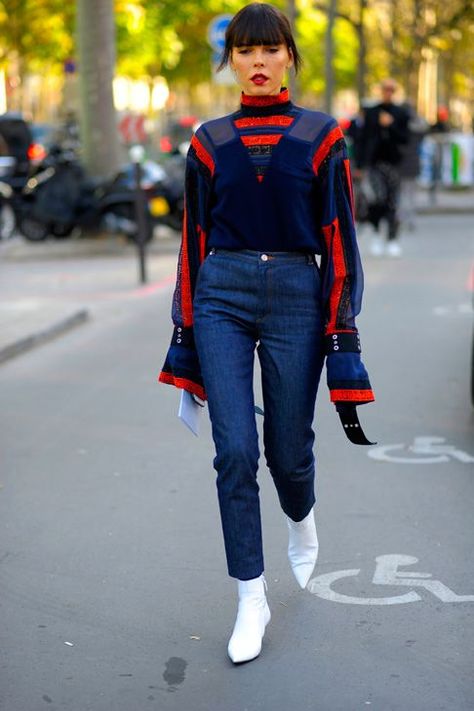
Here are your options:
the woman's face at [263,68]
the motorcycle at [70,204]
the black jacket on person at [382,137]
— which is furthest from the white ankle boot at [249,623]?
the motorcycle at [70,204]

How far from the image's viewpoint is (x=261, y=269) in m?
4.36

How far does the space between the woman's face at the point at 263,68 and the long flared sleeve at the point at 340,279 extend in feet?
0.65

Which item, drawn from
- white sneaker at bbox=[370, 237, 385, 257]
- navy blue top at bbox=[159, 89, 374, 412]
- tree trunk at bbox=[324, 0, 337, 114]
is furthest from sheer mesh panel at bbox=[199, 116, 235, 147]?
tree trunk at bbox=[324, 0, 337, 114]

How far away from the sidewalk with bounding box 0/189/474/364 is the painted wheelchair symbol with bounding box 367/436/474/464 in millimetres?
3938

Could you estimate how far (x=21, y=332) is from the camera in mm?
11586

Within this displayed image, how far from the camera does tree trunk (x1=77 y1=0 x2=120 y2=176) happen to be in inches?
799

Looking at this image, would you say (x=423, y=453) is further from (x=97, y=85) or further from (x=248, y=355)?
(x=97, y=85)

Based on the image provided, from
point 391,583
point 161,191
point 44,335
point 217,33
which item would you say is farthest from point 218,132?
point 217,33

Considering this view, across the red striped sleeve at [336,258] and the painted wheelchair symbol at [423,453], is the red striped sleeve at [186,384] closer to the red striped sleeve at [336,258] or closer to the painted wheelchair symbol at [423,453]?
the red striped sleeve at [336,258]

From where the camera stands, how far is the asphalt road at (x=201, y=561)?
4.21 m

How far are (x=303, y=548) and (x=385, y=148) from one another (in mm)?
12817

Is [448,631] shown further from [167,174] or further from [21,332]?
[167,174]

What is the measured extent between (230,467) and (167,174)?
→ 56.9 feet

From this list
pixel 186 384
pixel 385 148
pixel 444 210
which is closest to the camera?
pixel 186 384
